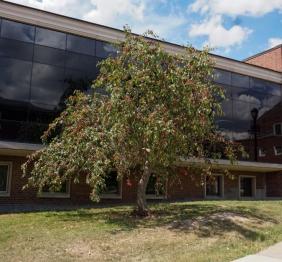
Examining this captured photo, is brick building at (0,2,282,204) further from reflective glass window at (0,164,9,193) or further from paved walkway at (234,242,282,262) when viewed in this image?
paved walkway at (234,242,282,262)

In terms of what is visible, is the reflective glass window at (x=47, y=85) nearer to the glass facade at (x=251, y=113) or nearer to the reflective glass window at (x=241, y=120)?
the glass facade at (x=251, y=113)

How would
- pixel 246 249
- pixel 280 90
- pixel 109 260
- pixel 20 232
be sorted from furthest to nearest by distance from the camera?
pixel 280 90
pixel 20 232
pixel 246 249
pixel 109 260

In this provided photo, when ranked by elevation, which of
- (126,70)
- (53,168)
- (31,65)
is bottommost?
(53,168)

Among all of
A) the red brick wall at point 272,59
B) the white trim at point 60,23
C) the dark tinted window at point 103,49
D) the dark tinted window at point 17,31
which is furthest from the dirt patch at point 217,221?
the red brick wall at point 272,59

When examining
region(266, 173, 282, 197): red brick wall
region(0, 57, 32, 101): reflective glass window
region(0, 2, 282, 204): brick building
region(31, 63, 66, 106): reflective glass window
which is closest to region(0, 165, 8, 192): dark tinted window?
region(0, 2, 282, 204): brick building

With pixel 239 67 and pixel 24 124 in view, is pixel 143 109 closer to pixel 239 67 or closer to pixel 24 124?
pixel 24 124

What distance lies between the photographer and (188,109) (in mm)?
14102

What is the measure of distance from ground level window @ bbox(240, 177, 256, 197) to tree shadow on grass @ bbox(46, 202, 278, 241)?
13.0 m

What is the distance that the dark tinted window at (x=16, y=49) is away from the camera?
20781 millimetres

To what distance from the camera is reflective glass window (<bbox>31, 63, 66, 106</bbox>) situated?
21.2m

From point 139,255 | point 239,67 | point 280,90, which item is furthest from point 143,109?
point 280,90

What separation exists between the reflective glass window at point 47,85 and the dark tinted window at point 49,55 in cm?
25

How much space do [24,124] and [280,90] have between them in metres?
18.1

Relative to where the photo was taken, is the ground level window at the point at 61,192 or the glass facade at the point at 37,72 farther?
the ground level window at the point at 61,192
